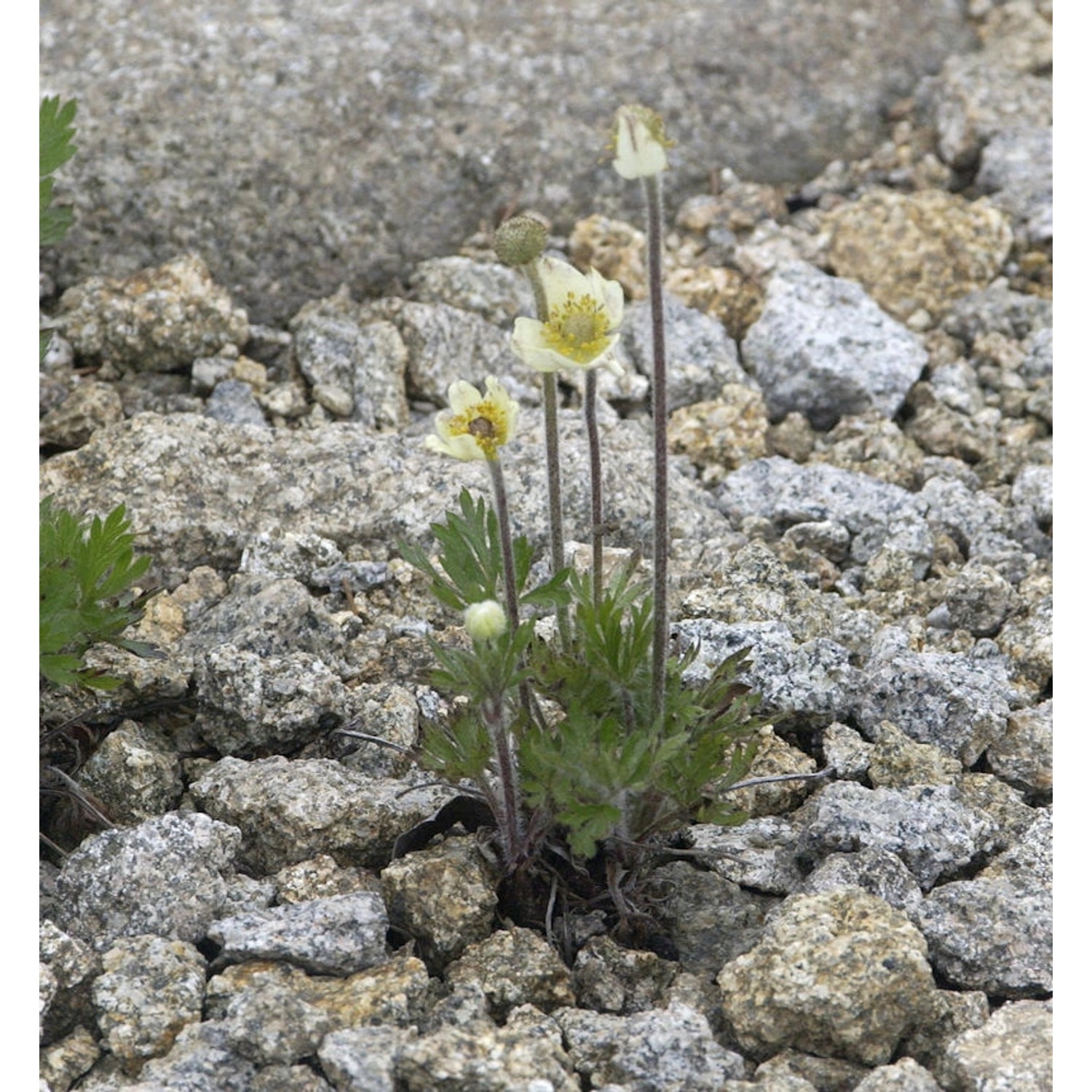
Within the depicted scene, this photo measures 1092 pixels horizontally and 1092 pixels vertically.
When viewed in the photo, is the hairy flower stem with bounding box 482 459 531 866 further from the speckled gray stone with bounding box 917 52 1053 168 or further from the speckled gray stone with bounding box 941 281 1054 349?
the speckled gray stone with bounding box 917 52 1053 168

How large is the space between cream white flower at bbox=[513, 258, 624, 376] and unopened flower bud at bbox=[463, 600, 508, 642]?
0.44 m

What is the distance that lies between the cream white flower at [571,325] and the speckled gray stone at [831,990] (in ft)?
3.47

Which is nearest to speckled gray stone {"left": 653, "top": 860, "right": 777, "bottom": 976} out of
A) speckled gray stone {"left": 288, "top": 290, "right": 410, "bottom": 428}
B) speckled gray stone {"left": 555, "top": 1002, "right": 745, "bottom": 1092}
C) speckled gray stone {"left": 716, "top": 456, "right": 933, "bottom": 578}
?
speckled gray stone {"left": 555, "top": 1002, "right": 745, "bottom": 1092}

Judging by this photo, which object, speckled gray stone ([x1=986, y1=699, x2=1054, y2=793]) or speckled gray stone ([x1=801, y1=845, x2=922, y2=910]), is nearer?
speckled gray stone ([x1=801, y1=845, x2=922, y2=910])

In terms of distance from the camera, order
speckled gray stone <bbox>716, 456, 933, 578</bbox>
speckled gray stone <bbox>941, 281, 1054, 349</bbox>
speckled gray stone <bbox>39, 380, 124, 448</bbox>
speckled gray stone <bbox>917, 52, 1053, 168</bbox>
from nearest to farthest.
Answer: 1. speckled gray stone <bbox>716, 456, 933, 578</bbox>
2. speckled gray stone <bbox>39, 380, 124, 448</bbox>
3. speckled gray stone <bbox>941, 281, 1054, 349</bbox>
4. speckled gray stone <bbox>917, 52, 1053, 168</bbox>

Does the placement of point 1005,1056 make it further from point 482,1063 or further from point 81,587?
point 81,587

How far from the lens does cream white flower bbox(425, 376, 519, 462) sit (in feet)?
8.24

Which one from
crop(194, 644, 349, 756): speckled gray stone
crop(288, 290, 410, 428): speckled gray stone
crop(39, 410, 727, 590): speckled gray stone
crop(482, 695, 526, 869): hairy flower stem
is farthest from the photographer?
crop(288, 290, 410, 428): speckled gray stone

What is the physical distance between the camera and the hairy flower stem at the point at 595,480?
2592 millimetres

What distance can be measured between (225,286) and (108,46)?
3.31 feet

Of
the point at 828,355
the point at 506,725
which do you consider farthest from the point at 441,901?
the point at 828,355

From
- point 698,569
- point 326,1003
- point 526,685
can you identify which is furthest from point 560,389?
point 326,1003

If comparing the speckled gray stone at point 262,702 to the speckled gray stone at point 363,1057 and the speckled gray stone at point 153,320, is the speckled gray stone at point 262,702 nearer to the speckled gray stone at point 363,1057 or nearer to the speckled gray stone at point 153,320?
the speckled gray stone at point 363,1057

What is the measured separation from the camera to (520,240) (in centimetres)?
252
